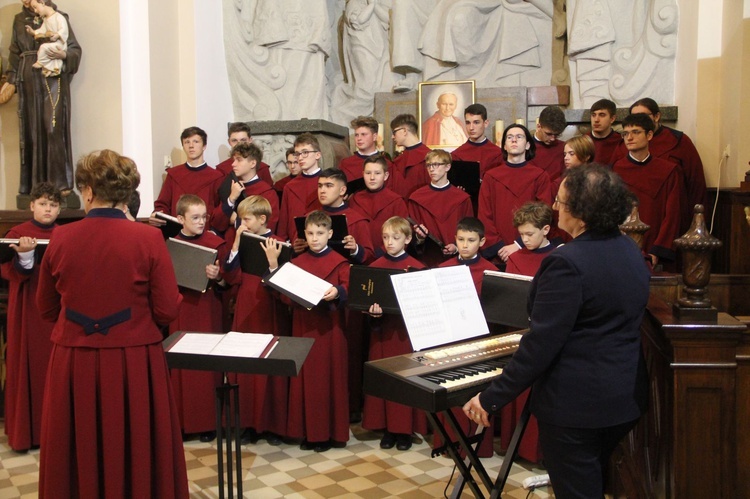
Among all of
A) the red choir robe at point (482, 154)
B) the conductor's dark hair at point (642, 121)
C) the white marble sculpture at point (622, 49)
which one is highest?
the white marble sculpture at point (622, 49)

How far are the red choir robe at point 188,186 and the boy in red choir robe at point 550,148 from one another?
2.75 meters

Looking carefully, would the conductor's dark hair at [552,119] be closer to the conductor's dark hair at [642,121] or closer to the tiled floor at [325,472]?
the conductor's dark hair at [642,121]

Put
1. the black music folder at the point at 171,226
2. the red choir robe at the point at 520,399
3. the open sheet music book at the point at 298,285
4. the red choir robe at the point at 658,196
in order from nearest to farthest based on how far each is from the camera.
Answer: the open sheet music book at the point at 298,285, the red choir robe at the point at 520,399, the black music folder at the point at 171,226, the red choir robe at the point at 658,196

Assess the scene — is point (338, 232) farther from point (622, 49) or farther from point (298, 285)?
point (622, 49)

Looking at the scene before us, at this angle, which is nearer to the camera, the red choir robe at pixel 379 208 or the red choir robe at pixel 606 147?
the red choir robe at pixel 379 208

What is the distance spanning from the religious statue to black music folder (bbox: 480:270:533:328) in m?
4.13

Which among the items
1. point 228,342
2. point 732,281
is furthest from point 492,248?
point 228,342

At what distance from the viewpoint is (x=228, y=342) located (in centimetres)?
342

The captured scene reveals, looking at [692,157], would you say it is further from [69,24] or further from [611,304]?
[69,24]

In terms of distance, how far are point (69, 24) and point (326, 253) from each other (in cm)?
355

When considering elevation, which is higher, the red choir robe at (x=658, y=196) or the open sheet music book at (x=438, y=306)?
the red choir robe at (x=658, y=196)

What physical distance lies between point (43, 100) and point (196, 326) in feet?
9.22

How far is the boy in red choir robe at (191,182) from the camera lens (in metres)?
6.47

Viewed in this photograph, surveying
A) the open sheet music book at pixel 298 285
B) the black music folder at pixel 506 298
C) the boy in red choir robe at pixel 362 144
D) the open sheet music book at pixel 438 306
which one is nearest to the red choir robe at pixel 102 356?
the open sheet music book at pixel 438 306
